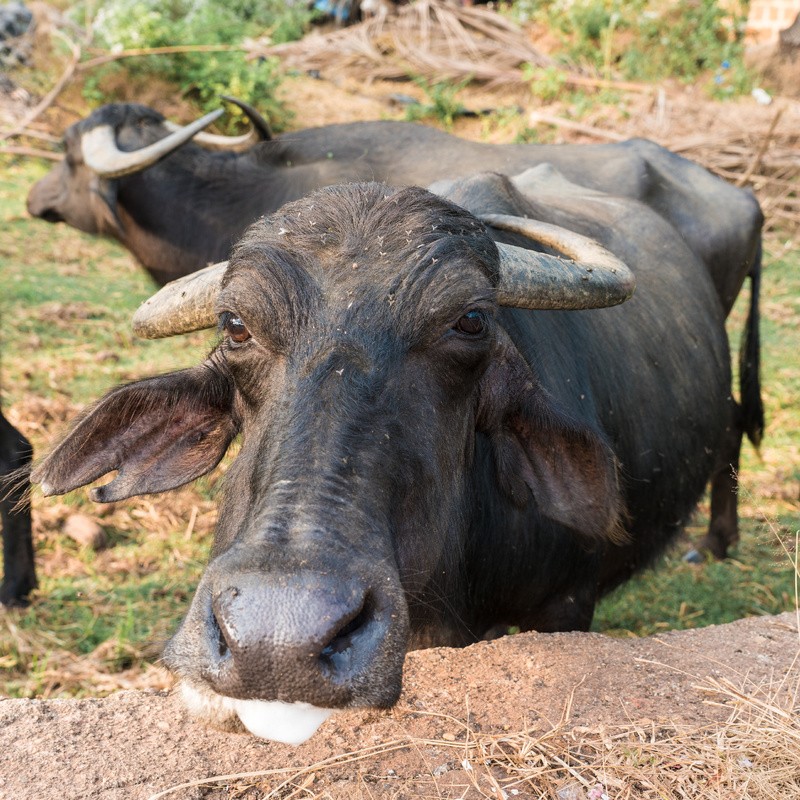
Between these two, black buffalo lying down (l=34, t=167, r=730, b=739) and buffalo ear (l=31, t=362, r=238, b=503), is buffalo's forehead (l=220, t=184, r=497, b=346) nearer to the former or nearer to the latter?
black buffalo lying down (l=34, t=167, r=730, b=739)

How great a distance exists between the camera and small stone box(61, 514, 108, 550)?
194 inches

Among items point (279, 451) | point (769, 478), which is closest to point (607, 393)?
point (279, 451)

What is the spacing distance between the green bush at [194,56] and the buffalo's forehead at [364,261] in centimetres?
1034

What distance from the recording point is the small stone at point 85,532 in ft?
16.1

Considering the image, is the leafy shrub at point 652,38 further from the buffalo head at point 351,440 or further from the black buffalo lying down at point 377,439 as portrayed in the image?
the buffalo head at point 351,440

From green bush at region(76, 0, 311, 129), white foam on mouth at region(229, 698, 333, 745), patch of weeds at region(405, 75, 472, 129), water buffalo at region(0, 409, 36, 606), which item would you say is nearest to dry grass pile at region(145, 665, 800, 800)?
white foam on mouth at region(229, 698, 333, 745)

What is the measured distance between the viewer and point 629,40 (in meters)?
15.7

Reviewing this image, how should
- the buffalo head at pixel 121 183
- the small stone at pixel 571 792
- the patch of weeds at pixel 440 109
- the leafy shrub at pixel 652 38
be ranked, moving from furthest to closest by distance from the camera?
the leafy shrub at pixel 652 38, the patch of weeds at pixel 440 109, the buffalo head at pixel 121 183, the small stone at pixel 571 792

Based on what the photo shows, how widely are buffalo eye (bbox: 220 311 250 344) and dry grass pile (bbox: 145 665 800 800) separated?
1054 mm

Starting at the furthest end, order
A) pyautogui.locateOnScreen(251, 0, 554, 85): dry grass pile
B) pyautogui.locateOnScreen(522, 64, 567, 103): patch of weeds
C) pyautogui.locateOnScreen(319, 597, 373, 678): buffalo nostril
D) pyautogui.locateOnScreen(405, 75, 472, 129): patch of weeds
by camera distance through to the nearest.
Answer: pyautogui.locateOnScreen(251, 0, 554, 85): dry grass pile → pyautogui.locateOnScreen(522, 64, 567, 103): patch of weeds → pyautogui.locateOnScreen(405, 75, 472, 129): patch of weeds → pyautogui.locateOnScreen(319, 597, 373, 678): buffalo nostril

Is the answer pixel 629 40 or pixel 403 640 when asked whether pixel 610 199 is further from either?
pixel 629 40

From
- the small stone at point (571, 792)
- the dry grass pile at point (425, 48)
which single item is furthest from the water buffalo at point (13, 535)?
the dry grass pile at point (425, 48)

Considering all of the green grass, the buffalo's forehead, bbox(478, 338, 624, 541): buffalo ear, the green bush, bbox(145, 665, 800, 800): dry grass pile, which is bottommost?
the green grass

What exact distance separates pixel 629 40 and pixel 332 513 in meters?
15.8
